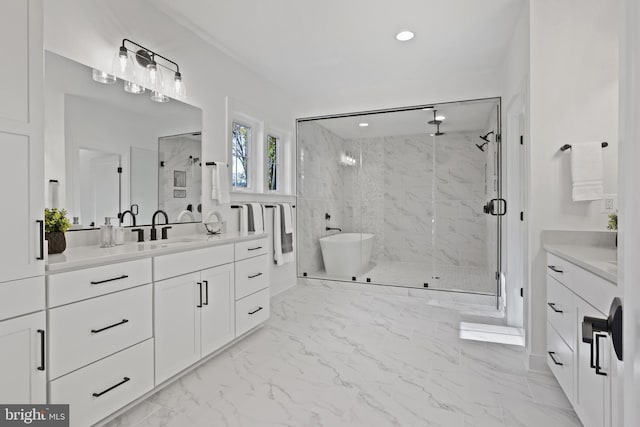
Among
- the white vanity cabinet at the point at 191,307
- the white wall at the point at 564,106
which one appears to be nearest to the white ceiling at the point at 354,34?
the white wall at the point at 564,106

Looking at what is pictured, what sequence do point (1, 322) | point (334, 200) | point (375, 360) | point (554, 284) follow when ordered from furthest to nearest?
point (334, 200) → point (375, 360) → point (554, 284) → point (1, 322)

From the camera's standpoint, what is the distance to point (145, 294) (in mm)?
1929

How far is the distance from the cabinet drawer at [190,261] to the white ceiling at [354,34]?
6.17 feet

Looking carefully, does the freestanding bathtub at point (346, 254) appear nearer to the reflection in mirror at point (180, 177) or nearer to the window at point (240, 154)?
the window at point (240, 154)

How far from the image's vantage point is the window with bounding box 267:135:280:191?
14.0ft

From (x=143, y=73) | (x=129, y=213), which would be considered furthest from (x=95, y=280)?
(x=143, y=73)

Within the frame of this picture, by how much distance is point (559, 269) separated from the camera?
1970 mm

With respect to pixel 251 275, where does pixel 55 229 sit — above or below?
above

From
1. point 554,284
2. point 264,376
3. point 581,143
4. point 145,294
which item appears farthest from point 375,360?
point 581,143

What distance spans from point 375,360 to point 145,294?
1630 mm

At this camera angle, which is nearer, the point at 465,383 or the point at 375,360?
the point at 465,383

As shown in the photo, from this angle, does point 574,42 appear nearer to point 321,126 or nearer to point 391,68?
point 391,68

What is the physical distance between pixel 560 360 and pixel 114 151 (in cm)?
309

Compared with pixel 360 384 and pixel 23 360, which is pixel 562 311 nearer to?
pixel 360 384
